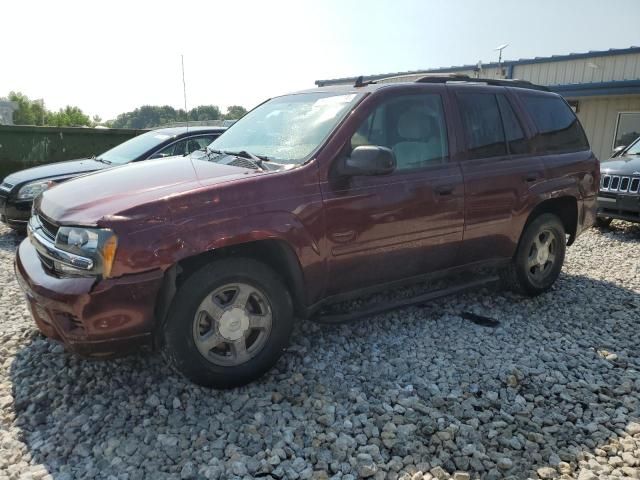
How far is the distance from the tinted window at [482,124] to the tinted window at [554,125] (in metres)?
0.48

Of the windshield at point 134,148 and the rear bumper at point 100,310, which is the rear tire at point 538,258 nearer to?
the rear bumper at point 100,310

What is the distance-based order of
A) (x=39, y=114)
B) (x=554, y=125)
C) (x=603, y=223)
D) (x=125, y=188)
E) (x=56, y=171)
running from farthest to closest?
(x=39, y=114) < (x=603, y=223) < (x=56, y=171) < (x=554, y=125) < (x=125, y=188)

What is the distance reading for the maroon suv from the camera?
2.71 metres

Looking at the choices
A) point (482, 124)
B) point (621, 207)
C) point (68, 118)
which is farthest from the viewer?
point (68, 118)

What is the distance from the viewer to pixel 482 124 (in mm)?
4168

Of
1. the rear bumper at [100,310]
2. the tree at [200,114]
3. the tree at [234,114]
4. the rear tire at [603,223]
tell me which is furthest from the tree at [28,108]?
the rear bumper at [100,310]

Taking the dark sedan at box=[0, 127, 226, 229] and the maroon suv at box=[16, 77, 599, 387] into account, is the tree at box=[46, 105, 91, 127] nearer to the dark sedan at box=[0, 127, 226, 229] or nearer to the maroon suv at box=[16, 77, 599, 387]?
the dark sedan at box=[0, 127, 226, 229]

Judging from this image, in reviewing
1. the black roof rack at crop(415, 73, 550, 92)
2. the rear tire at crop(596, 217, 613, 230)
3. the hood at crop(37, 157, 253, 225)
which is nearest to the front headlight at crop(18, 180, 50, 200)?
the hood at crop(37, 157, 253, 225)

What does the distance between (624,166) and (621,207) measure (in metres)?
0.66

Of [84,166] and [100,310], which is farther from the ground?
[84,166]

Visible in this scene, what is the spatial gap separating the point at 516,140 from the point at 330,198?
212 cm

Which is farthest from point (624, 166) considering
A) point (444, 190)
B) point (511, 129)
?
point (444, 190)

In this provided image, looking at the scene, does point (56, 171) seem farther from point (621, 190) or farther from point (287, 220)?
point (621, 190)

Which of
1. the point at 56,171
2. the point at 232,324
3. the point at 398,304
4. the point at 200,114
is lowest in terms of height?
the point at 398,304
